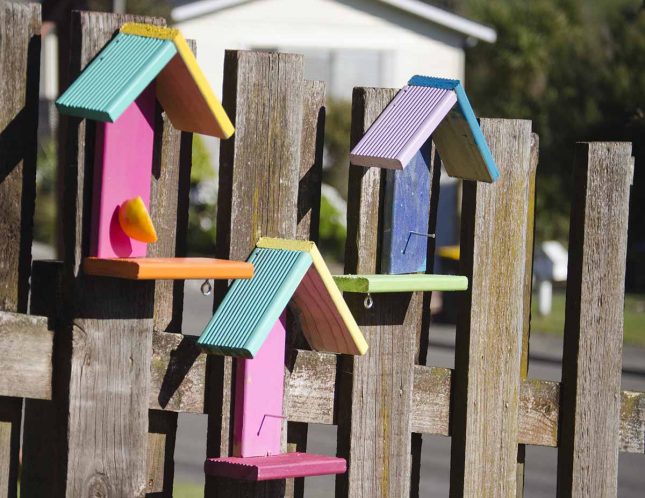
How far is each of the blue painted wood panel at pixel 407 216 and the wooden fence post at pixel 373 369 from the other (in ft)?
0.11

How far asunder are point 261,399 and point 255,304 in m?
0.24

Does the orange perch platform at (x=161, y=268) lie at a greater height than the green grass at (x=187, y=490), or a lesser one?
greater

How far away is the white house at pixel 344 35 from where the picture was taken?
23.5m

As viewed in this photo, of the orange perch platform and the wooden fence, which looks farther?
the wooden fence

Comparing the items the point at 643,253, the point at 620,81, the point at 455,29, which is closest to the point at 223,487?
the point at 643,253

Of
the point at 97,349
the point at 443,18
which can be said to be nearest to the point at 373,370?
the point at 97,349

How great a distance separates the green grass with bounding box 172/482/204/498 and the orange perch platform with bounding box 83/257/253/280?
4.00 meters

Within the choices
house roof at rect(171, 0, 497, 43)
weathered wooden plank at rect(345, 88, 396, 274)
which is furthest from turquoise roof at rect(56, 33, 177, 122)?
house roof at rect(171, 0, 497, 43)

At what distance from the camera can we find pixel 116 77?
2354 millimetres

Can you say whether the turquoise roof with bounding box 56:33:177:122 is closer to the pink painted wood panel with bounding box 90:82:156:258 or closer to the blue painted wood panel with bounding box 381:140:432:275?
the pink painted wood panel with bounding box 90:82:156:258

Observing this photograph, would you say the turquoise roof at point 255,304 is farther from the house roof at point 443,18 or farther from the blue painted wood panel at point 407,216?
the house roof at point 443,18

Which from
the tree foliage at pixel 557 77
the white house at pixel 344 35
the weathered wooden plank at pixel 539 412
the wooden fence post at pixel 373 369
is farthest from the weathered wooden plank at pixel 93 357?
the white house at pixel 344 35

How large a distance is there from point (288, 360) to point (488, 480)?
70 cm

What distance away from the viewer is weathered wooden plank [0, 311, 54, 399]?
2.44 m
